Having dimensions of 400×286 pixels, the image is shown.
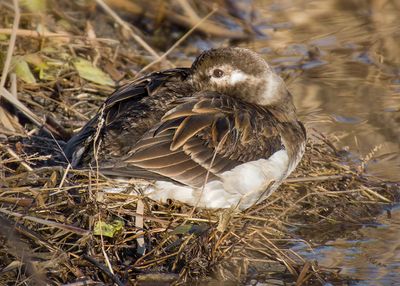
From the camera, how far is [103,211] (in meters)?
5.45

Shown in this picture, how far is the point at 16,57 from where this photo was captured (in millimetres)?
7566

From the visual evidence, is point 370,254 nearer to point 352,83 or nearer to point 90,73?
point 90,73

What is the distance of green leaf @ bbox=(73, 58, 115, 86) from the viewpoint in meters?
7.83

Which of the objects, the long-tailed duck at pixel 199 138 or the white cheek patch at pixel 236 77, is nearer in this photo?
the long-tailed duck at pixel 199 138

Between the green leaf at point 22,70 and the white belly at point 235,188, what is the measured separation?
89.2 inches

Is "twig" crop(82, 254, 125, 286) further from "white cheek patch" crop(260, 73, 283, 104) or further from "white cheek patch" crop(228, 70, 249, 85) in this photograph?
"white cheek patch" crop(260, 73, 283, 104)

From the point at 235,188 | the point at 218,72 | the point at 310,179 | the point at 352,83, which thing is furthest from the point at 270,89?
the point at 352,83

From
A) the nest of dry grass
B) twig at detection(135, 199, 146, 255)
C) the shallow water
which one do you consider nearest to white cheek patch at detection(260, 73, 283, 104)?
the shallow water

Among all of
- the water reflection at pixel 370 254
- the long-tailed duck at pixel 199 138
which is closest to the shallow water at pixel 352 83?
the water reflection at pixel 370 254

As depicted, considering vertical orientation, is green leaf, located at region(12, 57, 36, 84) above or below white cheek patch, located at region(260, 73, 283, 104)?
below

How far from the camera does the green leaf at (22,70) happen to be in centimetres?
749

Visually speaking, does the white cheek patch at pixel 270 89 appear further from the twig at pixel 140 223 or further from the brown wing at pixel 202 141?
the twig at pixel 140 223

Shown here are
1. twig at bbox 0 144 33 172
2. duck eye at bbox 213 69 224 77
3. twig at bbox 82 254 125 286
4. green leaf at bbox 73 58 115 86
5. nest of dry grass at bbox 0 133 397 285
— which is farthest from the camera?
green leaf at bbox 73 58 115 86

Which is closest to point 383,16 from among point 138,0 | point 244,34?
point 244,34
